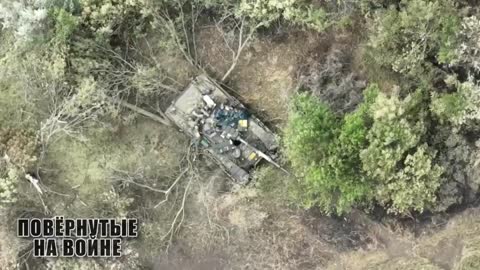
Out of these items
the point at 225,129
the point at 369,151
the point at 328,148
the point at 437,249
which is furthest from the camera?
the point at 225,129

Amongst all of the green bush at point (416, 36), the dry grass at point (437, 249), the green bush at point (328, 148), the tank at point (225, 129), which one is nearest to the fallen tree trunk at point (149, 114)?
the tank at point (225, 129)

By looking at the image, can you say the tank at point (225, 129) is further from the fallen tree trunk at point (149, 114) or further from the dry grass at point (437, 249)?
the dry grass at point (437, 249)

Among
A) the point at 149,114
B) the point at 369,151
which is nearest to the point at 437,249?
the point at 369,151

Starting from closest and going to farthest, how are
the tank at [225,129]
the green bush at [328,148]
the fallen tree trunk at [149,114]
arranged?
the green bush at [328,148] < the tank at [225,129] < the fallen tree trunk at [149,114]

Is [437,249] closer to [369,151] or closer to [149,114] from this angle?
[369,151]

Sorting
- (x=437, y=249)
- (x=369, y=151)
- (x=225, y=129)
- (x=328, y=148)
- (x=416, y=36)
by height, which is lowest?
(x=437, y=249)

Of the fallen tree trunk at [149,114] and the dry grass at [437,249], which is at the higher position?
the fallen tree trunk at [149,114]

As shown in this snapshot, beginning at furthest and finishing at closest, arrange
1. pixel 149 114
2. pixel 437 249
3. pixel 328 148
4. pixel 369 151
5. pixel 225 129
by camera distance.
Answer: pixel 149 114 → pixel 225 129 → pixel 437 249 → pixel 328 148 → pixel 369 151

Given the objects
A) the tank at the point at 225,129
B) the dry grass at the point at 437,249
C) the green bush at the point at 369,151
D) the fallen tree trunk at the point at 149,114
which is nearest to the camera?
the green bush at the point at 369,151

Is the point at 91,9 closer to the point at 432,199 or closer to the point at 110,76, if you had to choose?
the point at 110,76

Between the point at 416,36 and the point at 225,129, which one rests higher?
the point at 416,36

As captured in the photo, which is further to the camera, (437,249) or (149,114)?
(149,114)
